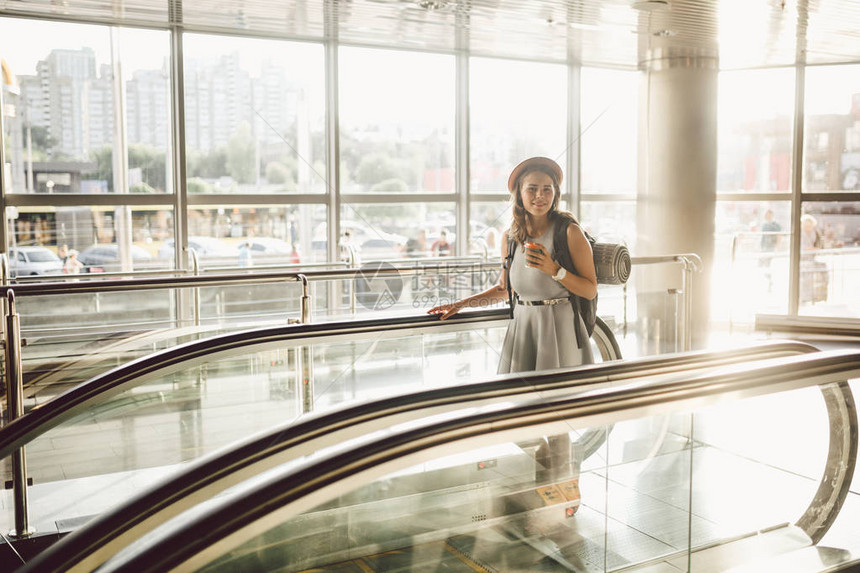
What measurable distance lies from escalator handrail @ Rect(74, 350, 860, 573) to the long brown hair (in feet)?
3.95

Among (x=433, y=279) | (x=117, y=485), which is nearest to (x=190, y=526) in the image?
(x=117, y=485)

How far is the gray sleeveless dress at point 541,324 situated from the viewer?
329 centimetres

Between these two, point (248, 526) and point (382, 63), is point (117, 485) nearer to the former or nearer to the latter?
point (248, 526)

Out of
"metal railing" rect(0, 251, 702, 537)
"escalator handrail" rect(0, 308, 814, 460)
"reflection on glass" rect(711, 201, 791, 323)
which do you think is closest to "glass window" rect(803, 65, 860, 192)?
"reflection on glass" rect(711, 201, 791, 323)

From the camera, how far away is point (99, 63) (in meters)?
7.66

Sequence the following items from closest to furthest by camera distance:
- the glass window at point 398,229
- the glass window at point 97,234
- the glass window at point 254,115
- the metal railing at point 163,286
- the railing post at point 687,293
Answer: the metal railing at point 163,286 → the railing post at point 687,293 → the glass window at point 97,234 → the glass window at point 254,115 → the glass window at point 398,229

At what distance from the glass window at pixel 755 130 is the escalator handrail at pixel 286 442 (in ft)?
28.4

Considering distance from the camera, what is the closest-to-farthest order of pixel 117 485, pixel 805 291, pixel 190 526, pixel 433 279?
pixel 190 526 < pixel 117 485 < pixel 433 279 < pixel 805 291

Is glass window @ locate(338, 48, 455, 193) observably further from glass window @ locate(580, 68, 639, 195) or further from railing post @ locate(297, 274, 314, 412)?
railing post @ locate(297, 274, 314, 412)

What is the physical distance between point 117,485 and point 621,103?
8.26 m

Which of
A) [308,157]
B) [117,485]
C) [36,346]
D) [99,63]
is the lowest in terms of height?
[117,485]

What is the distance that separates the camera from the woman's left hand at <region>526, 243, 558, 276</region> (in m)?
3.16

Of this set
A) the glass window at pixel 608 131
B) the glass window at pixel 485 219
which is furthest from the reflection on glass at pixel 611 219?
the glass window at pixel 485 219

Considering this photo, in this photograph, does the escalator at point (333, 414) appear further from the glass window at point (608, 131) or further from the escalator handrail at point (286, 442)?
the glass window at point (608, 131)
